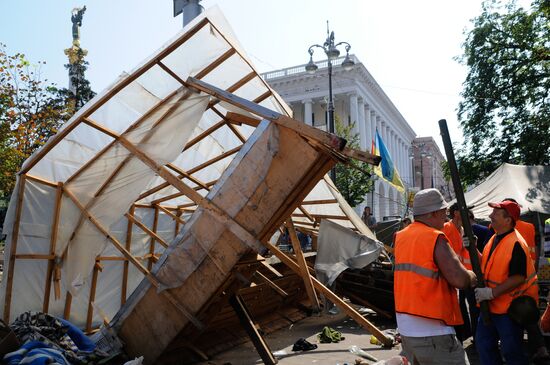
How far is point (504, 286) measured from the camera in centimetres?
366

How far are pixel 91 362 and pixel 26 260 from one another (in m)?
2.07

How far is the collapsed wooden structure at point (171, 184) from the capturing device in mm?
4523

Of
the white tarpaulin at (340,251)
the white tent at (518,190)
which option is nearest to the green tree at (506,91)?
the white tent at (518,190)

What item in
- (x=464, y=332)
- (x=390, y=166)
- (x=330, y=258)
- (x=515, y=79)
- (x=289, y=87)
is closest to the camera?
(x=464, y=332)

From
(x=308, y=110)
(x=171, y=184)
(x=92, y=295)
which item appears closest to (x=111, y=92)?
(x=171, y=184)

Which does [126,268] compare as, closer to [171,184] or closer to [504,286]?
[171,184]

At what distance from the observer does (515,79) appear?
1927 centimetres

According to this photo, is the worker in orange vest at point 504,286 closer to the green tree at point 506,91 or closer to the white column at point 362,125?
the green tree at point 506,91

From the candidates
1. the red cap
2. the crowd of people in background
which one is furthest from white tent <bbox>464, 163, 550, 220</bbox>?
the crowd of people in background

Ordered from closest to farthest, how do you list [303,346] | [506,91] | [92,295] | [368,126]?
1. [303,346]
2. [92,295]
3. [506,91]
4. [368,126]

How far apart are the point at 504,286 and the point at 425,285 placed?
3.88ft

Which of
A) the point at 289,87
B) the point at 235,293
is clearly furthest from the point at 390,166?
the point at 289,87

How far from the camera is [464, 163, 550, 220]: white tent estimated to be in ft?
35.8

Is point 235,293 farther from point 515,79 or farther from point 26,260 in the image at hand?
point 515,79
